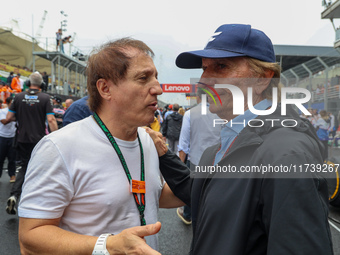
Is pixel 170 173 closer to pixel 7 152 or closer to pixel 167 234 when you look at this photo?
pixel 167 234

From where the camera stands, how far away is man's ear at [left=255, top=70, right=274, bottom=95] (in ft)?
4.13

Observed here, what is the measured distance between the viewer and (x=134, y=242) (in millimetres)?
1117

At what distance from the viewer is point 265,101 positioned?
1.23m

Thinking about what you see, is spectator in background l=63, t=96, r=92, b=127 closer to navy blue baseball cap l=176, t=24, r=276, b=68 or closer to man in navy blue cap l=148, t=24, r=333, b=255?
man in navy blue cap l=148, t=24, r=333, b=255

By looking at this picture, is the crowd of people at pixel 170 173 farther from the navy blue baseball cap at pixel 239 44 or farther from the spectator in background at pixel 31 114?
the spectator in background at pixel 31 114

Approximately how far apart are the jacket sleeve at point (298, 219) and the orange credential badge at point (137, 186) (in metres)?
0.73

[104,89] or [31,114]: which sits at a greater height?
[104,89]

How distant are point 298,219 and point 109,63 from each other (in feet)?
3.55

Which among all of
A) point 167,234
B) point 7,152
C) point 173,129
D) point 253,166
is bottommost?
point 167,234

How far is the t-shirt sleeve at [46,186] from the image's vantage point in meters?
1.29

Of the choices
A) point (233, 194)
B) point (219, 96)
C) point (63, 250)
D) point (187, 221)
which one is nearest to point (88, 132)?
point (63, 250)

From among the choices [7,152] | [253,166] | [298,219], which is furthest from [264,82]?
[7,152]

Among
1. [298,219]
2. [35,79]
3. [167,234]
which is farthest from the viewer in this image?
[35,79]

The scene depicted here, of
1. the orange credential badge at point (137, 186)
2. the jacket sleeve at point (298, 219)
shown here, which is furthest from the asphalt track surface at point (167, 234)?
the jacket sleeve at point (298, 219)
